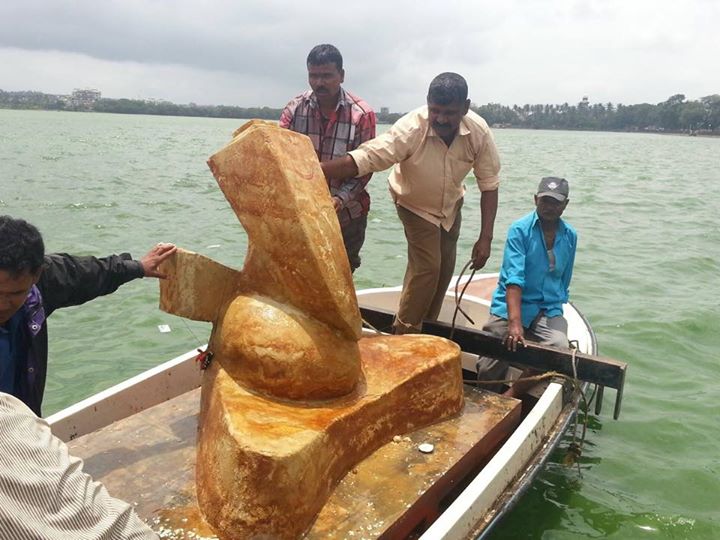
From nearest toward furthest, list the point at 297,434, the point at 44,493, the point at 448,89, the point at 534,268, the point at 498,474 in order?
the point at 44,493 < the point at 297,434 < the point at 498,474 < the point at 448,89 < the point at 534,268

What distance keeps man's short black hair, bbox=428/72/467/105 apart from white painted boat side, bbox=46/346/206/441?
2368mm

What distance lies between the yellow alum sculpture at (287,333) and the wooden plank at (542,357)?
111 centimetres

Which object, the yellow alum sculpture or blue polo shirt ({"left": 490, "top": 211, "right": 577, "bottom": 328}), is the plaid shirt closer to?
blue polo shirt ({"left": 490, "top": 211, "right": 577, "bottom": 328})

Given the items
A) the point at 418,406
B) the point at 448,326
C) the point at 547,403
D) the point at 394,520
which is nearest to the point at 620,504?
the point at 547,403

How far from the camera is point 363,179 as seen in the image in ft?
16.4

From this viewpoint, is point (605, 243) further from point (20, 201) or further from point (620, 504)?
point (20, 201)

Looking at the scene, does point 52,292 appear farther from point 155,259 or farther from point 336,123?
point 336,123

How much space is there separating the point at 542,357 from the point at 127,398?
271 centimetres

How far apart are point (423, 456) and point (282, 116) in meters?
2.83

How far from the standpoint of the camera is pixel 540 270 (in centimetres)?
506

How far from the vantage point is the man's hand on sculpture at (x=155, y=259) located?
10.9ft

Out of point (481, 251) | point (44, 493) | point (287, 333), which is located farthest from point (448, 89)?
point (44, 493)

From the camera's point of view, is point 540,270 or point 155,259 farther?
point 540,270

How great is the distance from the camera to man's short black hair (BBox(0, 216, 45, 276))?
2.50 metres
